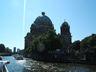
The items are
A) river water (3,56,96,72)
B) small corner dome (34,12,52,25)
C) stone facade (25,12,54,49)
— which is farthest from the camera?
small corner dome (34,12,52,25)

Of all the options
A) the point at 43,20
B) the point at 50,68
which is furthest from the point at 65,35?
the point at 50,68

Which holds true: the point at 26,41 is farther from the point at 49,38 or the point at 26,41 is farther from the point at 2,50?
the point at 49,38

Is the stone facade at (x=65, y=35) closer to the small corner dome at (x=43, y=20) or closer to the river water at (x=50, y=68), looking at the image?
the small corner dome at (x=43, y=20)

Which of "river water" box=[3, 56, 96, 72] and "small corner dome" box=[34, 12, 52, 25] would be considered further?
"small corner dome" box=[34, 12, 52, 25]


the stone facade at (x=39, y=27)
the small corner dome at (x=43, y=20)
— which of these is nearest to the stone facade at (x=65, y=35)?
the stone facade at (x=39, y=27)

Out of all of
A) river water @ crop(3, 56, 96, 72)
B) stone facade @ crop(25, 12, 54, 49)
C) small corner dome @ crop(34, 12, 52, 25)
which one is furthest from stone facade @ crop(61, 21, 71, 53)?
river water @ crop(3, 56, 96, 72)

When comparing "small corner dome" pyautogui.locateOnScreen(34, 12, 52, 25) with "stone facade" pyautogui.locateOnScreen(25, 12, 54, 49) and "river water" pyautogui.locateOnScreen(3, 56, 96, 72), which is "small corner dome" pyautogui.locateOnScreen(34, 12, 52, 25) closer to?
"stone facade" pyautogui.locateOnScreen(25, 12, 54, 49)

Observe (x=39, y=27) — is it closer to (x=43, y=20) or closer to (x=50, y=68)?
(x=43, y=20)

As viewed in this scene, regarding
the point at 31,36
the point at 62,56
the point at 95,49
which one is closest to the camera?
the point at 95,49

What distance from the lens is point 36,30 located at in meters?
162

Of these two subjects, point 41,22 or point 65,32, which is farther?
point 41,22

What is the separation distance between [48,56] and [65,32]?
5274 centimetres

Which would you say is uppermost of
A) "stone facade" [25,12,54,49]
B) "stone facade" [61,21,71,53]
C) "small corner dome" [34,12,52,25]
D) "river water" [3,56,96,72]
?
"small corner dome" [34,12,52,25]

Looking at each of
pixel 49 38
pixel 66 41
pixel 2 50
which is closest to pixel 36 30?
pixel 66 41
